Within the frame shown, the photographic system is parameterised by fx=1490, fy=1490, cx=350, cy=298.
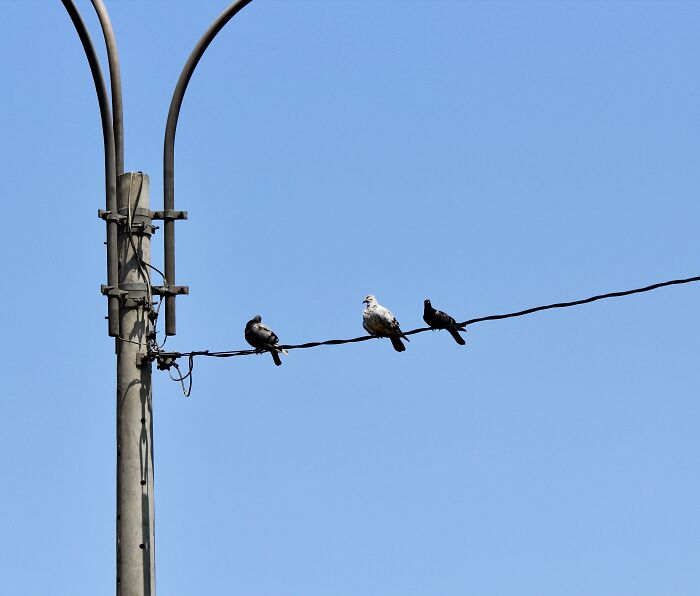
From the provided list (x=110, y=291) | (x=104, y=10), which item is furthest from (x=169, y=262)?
(x=104, y=10)

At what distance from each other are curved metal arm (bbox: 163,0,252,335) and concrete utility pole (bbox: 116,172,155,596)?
0.12 metres

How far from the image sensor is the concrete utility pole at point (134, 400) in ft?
28.0

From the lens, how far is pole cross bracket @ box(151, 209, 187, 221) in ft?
30.2

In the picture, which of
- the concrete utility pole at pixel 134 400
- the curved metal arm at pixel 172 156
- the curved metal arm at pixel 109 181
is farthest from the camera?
the curved metal arm at pixel 172 156

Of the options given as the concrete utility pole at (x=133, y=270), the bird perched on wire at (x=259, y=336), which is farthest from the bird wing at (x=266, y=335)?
the concrete utility pole at (x=133, y=270)

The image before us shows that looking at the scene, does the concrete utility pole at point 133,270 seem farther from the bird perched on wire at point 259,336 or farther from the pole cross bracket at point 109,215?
the bird perched on wire at point 259,336

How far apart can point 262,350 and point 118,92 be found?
210 cm

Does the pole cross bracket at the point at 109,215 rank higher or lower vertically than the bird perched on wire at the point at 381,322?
lower

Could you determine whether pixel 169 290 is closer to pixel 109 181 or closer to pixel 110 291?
pixel 110 291

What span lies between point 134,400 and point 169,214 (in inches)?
47.0

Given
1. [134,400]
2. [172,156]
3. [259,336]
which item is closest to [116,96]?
[172,156]

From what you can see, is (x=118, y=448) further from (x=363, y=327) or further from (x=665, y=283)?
(x=363, y=327)

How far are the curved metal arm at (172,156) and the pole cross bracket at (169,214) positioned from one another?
0.05 ft

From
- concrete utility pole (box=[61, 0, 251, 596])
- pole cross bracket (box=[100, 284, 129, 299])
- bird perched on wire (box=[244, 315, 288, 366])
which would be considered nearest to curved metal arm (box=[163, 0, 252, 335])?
concrete utility pole (box=[61, 0, 251, 596])
